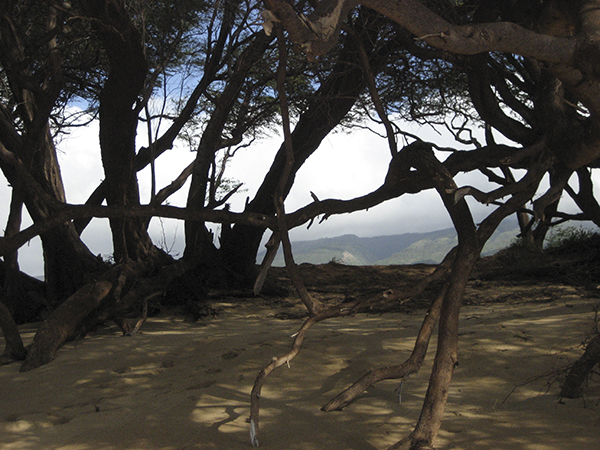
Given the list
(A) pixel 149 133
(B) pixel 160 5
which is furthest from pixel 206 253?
(B) pixel 160 5

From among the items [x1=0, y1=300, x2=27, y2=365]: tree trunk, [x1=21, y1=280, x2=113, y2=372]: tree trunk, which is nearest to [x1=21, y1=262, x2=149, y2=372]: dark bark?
[x1=21, y1=280, x2=113, y2=372]: tree trunk

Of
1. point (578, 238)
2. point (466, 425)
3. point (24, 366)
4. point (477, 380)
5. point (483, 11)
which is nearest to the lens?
point (466, 425)

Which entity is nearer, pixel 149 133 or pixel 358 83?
pixel 149 133

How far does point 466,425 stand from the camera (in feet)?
8.21

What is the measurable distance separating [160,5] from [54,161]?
256 centimetres

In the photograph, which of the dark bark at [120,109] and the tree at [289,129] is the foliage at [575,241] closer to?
the tree at [289,129]

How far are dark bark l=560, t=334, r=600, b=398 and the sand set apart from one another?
0.07m

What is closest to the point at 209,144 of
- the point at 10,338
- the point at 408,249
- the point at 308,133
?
the point at 308,133

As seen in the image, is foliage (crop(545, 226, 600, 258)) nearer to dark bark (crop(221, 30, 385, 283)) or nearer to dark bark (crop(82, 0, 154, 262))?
dark bark (crop(221, 30, 385, 283))

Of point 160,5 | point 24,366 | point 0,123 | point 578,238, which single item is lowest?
point 24,366

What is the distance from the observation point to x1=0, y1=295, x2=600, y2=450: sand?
2.46 m

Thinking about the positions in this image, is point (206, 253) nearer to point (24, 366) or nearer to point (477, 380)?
point (24, 366)

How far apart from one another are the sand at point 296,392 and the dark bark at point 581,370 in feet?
0.24

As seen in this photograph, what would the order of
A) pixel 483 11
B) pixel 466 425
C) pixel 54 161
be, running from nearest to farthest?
1. pixel 466 425
2. pixel 483 11
3. pixel 54 161
